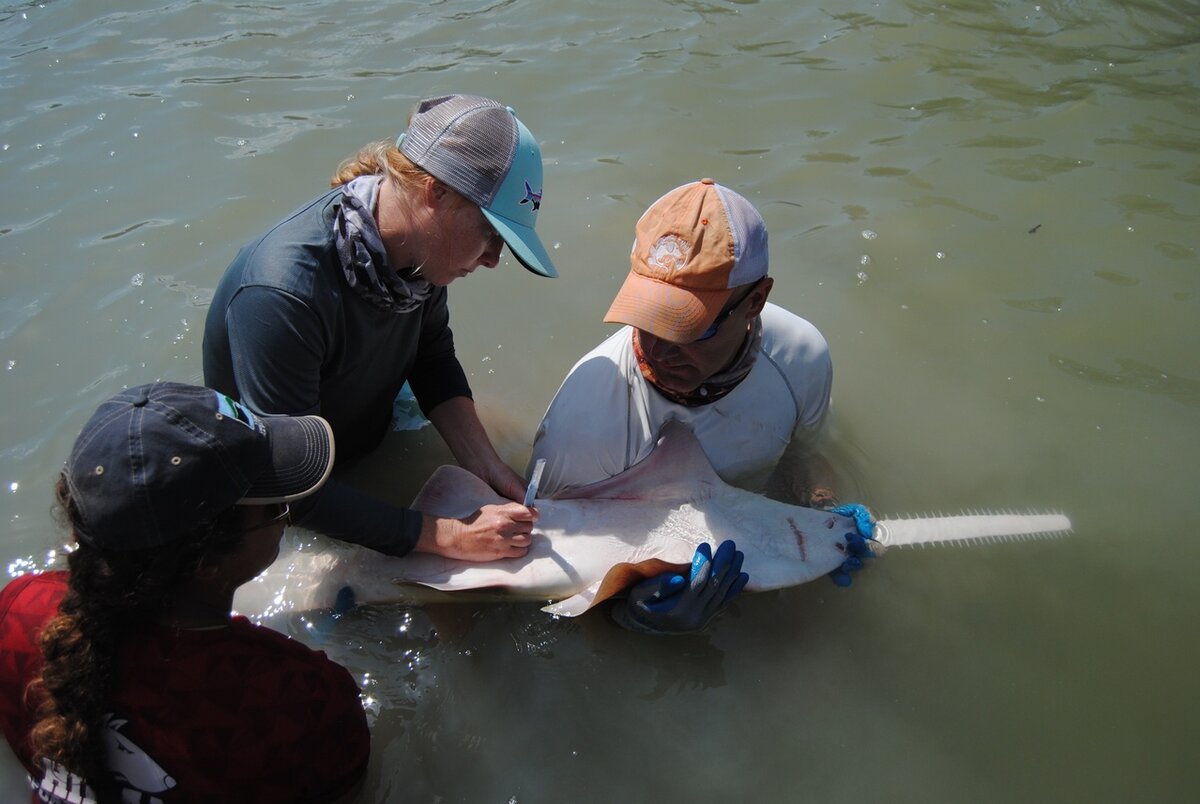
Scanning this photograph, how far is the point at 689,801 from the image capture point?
2.66 m

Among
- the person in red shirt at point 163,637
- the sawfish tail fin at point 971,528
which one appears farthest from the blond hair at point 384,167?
the sawfish tail fin at point 971,528

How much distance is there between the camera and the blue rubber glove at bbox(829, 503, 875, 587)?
9.74ft

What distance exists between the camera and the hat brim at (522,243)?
8.04 ft

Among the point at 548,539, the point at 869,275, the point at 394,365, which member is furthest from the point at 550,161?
the point at 548,539

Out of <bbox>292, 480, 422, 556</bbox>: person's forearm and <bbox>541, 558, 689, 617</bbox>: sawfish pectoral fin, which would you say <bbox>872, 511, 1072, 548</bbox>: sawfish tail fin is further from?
<bbox>292, 480, 422, 556</bbox>: person's forearm

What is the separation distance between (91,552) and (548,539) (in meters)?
1.39

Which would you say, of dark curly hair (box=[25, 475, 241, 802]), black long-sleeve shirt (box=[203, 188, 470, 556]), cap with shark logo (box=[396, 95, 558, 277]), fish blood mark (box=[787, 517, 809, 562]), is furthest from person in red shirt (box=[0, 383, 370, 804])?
fish blood mark (box=[787, 517, 809, 562])

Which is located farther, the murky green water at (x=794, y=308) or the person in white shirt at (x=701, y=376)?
the murky green water at (x=794, y=308)

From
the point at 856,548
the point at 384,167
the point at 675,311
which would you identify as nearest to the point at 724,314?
the point at 675,311

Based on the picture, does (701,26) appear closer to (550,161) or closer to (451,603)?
(550,161)

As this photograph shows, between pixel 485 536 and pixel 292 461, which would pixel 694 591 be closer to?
pixel 485 536

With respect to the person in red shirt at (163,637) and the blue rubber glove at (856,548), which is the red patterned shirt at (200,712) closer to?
the person in red shirt at (163,637)

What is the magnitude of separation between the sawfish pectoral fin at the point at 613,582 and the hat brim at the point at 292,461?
87 centimetres

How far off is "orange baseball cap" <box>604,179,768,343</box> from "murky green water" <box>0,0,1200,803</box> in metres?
1.16
